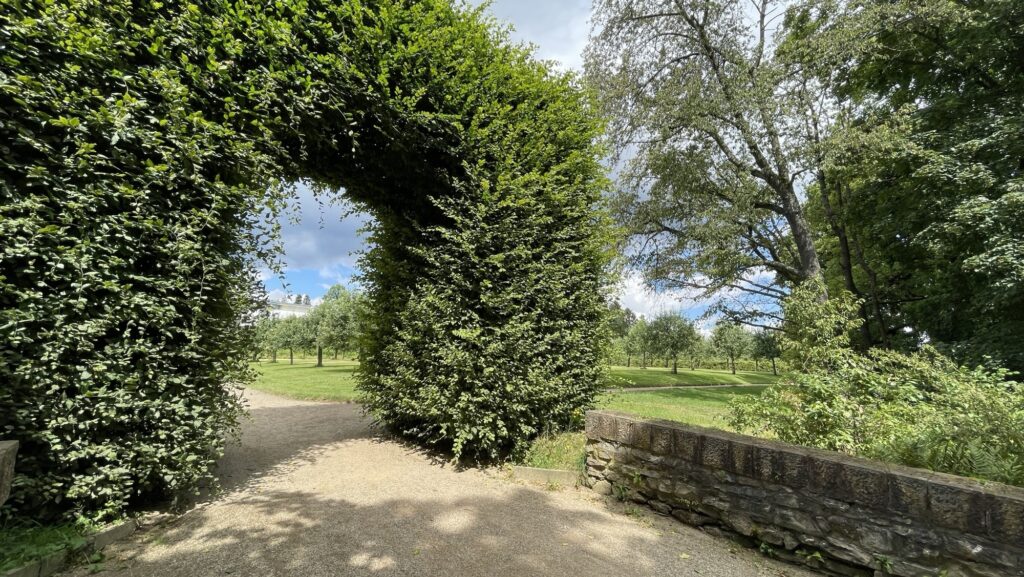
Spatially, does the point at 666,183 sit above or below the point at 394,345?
above

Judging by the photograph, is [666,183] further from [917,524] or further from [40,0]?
[40,0]

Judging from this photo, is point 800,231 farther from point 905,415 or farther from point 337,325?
point 337,325

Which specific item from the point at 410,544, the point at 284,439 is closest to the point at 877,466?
the point at 410,544

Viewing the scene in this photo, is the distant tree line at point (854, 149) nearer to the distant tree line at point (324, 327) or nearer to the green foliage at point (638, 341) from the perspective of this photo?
the distant tree line at point (324, 327)

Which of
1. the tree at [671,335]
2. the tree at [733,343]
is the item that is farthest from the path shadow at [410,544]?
the tree at [733,343]

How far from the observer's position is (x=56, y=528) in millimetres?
2857

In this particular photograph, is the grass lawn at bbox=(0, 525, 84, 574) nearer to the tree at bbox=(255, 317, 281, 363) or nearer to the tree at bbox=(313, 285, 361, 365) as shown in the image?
the tree at bbox=(255, 317, 281, 363)

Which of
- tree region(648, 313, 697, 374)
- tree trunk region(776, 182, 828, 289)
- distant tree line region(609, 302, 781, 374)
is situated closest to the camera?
tree trunk region(776, 182, 828, 289)

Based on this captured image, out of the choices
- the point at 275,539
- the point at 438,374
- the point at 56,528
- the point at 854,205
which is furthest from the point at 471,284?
the point at 854,205

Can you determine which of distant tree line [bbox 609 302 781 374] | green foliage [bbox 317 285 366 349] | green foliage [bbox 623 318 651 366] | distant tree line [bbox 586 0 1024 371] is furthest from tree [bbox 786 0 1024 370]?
green foliage [bbox 317 285 366 349]

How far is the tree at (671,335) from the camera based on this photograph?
2880 centimetres

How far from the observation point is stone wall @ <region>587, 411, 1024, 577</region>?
239cm

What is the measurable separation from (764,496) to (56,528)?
226 inches

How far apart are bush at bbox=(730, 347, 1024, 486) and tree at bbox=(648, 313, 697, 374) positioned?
82.3 ft
